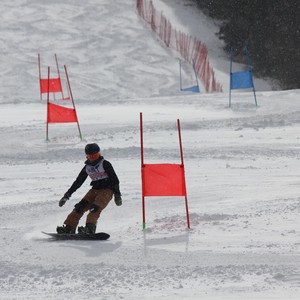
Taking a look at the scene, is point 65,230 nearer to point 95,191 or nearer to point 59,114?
point 95,191

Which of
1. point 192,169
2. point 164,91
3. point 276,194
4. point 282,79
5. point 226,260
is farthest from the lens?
point 282,79

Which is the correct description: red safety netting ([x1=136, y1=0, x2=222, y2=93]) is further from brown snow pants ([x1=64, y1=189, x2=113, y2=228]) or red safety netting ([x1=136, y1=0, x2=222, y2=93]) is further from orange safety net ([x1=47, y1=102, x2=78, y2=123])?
brown snow pants ([x1=64, y1=189, x2=113, y2=228])

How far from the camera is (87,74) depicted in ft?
109

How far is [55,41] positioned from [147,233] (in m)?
29.1

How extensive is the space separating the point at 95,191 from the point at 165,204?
160 cm

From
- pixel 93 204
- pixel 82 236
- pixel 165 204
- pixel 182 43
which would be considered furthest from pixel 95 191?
pixel 182 43

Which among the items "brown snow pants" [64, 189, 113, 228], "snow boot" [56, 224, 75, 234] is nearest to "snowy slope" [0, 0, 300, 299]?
"snow boot" [56, 224, 75, 234]

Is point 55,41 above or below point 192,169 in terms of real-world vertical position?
above

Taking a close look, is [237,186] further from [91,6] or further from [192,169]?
[91,6]

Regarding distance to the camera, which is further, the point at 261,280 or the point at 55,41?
the point at 55,41

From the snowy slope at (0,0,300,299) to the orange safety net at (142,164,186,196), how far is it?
421 mm

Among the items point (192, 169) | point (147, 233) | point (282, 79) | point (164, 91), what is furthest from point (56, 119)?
point (282, 79)

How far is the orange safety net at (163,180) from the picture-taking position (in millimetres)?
9531

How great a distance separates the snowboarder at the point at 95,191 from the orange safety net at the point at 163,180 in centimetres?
34
